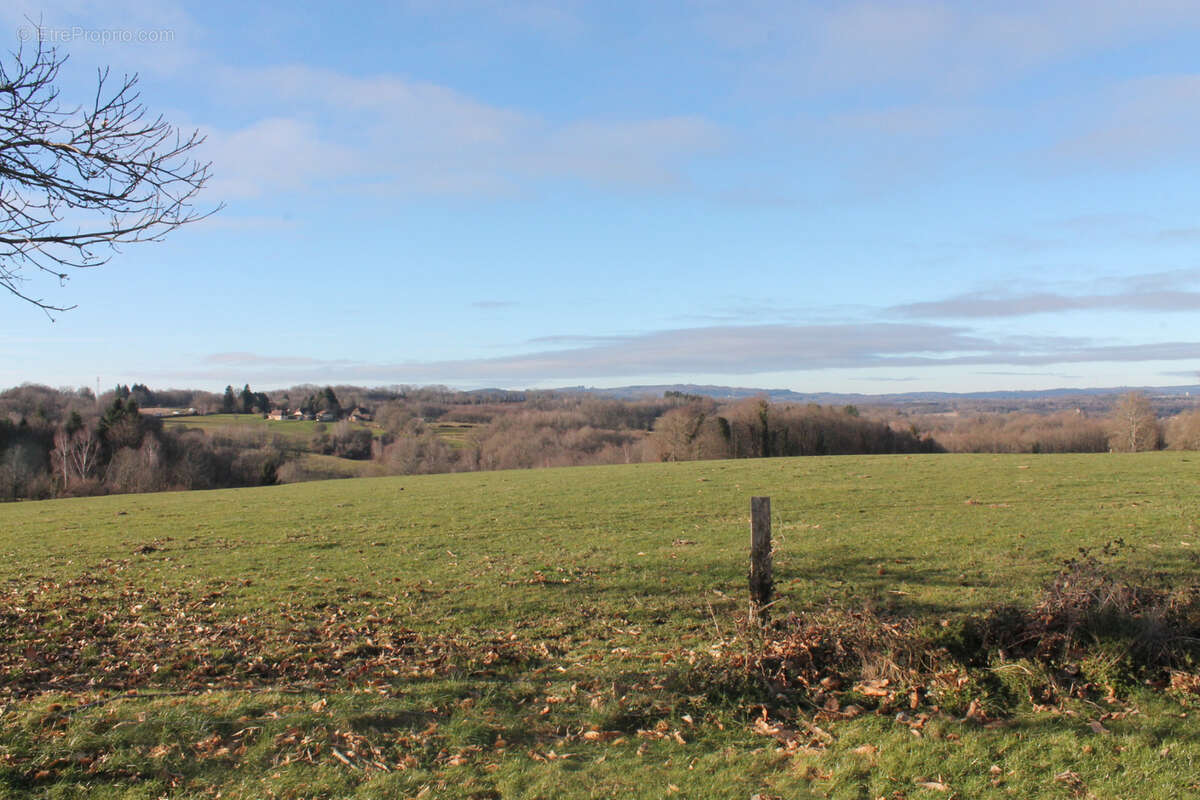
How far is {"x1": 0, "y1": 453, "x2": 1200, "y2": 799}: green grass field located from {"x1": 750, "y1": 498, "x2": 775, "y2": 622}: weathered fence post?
0.60 m

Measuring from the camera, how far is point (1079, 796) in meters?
5.33

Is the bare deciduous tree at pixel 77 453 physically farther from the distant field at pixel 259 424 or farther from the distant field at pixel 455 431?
the distant field at pixel 455 431

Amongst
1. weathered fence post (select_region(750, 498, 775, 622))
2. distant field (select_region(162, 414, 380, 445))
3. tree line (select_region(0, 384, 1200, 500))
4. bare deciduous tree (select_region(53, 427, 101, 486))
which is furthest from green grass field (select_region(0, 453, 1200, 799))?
distant field (select_region(162, 414, 380, 445))

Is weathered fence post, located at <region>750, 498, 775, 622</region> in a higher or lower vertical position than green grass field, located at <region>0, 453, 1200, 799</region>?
higher

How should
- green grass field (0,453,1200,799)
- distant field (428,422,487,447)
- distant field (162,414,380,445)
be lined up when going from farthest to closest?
distant field (428,422,487,447) → distant field (162,414,380,445) → green grass field (0,453,1200,799)

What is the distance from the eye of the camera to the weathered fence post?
9.88 metres

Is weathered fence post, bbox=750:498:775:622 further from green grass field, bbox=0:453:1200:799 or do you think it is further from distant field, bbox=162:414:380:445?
distant field, bbox=162:414:380:445

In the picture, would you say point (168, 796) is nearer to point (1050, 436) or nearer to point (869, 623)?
point (869, 623)

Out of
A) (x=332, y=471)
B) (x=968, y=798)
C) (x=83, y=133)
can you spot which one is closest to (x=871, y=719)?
(x=968, y=798)

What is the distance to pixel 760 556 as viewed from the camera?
10008mm

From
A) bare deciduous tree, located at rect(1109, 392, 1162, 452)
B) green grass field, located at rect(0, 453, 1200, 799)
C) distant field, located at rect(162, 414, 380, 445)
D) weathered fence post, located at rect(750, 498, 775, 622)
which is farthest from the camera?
distant field, located at rect(162, 414, 380, 445)

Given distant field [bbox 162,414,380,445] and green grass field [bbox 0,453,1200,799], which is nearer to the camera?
green grass field [bbox 0,453,1200,799]

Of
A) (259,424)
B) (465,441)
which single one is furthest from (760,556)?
(259,424)

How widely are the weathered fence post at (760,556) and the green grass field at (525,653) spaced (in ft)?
1.98
